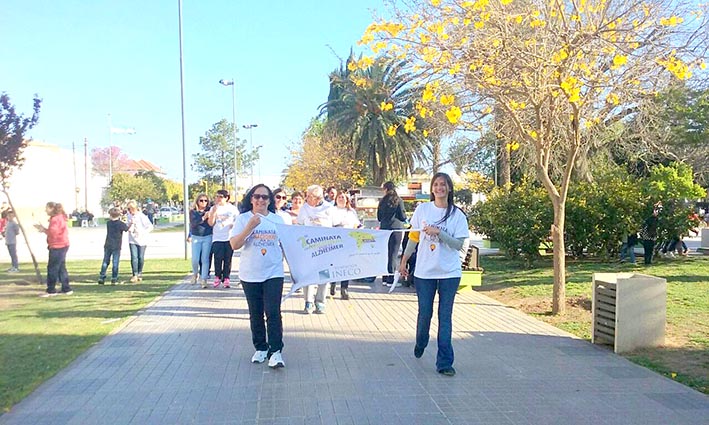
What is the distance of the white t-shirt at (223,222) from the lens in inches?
458

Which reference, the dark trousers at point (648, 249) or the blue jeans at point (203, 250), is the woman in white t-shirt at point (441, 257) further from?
the dark trousers at point (648, 249)

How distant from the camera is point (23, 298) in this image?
11.3 metres

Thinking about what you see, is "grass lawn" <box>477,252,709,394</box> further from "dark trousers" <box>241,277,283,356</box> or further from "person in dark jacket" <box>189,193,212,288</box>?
"person in dark jacket" <box>189,193,212,288</box>

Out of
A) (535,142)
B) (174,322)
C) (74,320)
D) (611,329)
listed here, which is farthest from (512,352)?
(74,320)

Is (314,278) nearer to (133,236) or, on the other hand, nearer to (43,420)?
(43,420)

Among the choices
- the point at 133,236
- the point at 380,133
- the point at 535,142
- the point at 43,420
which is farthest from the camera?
the point at 380,133

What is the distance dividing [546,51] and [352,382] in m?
5.25

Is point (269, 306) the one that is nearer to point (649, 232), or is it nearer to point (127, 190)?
point (649, 232)

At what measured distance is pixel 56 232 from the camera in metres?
11.1

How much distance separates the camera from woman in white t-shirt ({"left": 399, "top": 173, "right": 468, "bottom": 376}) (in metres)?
5.98

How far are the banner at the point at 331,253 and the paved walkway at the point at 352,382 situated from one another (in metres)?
0.79

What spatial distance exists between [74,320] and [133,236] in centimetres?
430

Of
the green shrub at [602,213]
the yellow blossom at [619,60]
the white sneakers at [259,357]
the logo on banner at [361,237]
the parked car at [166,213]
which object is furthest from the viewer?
the parked car at [166,213]

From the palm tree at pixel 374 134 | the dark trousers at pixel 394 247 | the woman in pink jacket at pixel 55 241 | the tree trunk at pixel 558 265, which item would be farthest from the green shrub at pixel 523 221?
the palm tree at pixel 374 134
